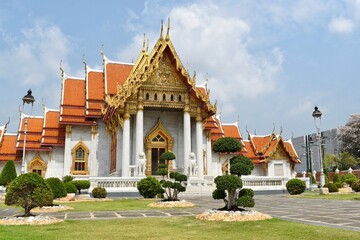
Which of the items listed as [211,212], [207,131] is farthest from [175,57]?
[211,212]

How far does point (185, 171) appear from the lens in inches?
999

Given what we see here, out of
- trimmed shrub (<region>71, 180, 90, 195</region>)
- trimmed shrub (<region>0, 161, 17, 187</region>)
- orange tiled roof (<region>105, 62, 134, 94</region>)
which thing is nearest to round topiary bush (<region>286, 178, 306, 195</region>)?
trimmed shrub (<region>71, 180, 90, 195</region>)

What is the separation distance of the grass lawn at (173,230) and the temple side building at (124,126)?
1304 centimetres

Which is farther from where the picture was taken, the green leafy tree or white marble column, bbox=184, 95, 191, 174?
the green leafy tree

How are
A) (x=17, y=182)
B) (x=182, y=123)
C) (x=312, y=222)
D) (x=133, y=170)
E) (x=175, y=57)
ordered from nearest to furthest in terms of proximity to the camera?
(x=312, y=222), (x=17, y=182), (x=133, y=170), (x=175, y=57), (x=182, y=123)

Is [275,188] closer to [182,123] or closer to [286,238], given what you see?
[182,123]

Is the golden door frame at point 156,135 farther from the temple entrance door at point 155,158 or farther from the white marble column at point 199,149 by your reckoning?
the white marble column at point 199,149

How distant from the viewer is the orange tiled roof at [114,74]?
97.7 ft

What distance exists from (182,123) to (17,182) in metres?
18.9

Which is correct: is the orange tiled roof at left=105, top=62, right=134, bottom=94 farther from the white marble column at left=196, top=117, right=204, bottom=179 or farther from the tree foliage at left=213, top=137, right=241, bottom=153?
the tree foliage at left=213, top=137, right=241, bottom=153

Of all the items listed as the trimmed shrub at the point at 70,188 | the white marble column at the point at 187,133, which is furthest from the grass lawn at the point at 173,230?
the white marble column at the point at 187,133

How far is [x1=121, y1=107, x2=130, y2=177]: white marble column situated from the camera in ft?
79.2

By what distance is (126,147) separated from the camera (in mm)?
24422

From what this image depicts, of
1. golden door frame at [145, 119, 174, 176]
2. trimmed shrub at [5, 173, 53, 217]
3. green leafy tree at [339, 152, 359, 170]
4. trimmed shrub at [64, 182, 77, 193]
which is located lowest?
trimmed shrub at [64, 182, 77, 193]
